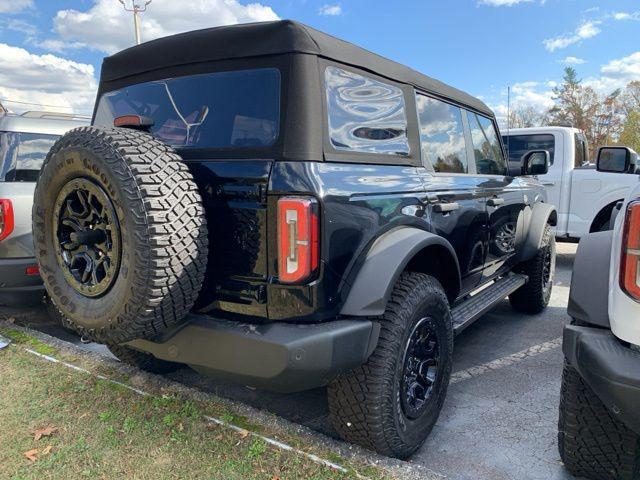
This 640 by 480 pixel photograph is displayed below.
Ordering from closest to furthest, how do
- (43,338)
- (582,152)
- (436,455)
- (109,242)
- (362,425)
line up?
(109,242)
(362,425)
(436,455)
(43,338)
(582,152)

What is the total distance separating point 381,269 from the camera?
7.06 ft

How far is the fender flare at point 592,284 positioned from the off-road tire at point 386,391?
2.28 ft

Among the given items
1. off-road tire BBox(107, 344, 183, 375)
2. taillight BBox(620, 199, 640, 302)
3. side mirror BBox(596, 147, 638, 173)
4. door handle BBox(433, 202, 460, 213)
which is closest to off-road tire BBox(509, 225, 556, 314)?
side mirror BBox(596, 147, 638, 173)

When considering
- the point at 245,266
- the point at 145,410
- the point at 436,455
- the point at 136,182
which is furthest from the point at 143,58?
the point at 436,455

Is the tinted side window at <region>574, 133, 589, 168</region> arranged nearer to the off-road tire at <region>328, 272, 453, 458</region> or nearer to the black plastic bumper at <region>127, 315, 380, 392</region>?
the off-road tire at <region>328, 272, 453, 458</region>

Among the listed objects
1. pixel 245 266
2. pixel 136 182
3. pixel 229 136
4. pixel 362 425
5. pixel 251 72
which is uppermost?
pixel 251 72

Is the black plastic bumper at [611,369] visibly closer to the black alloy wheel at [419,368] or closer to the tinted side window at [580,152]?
the black alloy wheel at [419,368]

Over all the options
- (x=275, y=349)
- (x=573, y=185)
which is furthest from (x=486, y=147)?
(x=573, y=185)

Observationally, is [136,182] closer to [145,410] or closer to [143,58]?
[143,58]

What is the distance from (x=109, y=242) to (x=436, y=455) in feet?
6.32

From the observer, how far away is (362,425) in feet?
7.32

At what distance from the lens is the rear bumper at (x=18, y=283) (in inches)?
154

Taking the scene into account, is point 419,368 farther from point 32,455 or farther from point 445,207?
point 32,455

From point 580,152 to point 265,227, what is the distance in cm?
695
